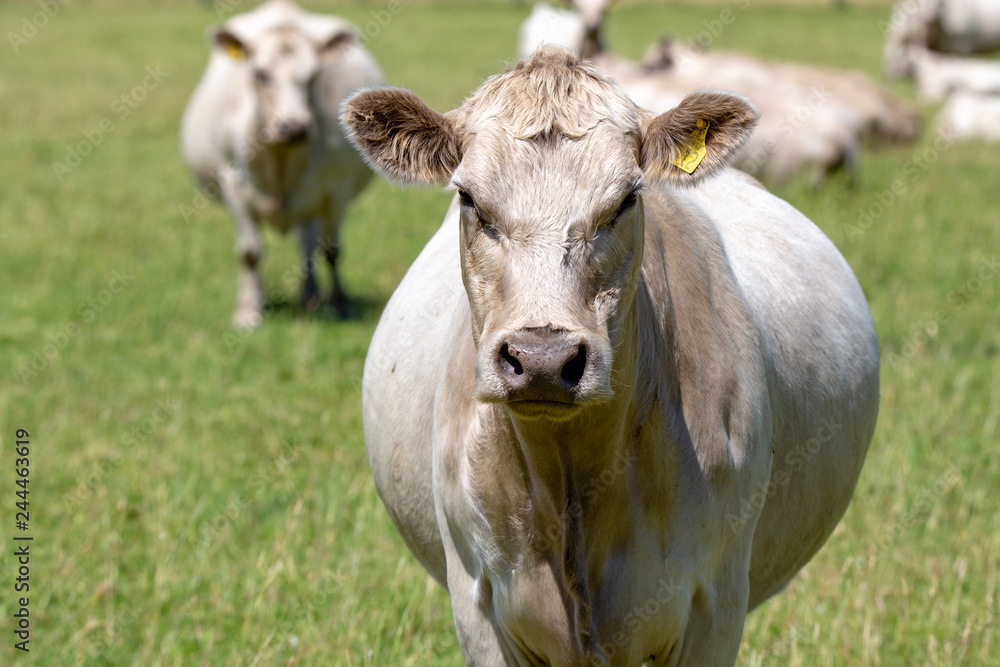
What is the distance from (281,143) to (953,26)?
1930 centimetres

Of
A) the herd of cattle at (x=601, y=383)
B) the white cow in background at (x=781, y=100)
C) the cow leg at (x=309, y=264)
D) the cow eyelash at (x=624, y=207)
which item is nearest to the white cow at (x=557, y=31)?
the white cow in background at (x=781, y=100)

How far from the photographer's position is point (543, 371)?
83.4 inches

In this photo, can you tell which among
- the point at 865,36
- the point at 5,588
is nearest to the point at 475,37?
the point at 865,36

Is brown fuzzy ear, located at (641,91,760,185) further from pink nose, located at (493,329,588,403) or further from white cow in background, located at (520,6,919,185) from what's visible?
white cow in background, located at (520,6,919,185)

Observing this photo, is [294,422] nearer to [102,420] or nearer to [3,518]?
[102,420]

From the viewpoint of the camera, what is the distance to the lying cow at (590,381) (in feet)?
7.65

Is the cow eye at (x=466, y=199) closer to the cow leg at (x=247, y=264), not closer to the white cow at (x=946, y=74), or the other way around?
the cow leg at (x=247, y=264)

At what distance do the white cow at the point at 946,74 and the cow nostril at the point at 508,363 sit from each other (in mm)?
15833

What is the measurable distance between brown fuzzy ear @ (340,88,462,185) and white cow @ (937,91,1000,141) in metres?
12.3

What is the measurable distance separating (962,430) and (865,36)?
2332 centimetres

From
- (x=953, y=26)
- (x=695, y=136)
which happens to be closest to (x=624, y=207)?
(x=695, y=136)

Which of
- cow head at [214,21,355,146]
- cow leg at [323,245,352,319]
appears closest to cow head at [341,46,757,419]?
cow head at [214,21,355,146]

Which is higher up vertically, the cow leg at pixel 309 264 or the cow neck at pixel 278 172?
the cow neck at pixel 278 172

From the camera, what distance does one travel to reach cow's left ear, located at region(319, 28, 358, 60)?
8445 mm
